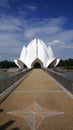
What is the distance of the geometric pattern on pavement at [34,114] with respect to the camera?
6.15m

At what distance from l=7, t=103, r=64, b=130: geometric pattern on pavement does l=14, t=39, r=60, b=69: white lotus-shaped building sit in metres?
66.5

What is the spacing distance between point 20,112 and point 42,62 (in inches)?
2660

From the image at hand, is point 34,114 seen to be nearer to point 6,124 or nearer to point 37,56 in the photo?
point 6,124

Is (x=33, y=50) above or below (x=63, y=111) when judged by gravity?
above

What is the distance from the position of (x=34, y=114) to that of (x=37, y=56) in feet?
224

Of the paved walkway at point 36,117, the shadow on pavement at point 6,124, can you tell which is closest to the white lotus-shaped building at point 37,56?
the paved walkway at point 36,117

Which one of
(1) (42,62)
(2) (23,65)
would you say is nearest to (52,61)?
(1) (42,62)

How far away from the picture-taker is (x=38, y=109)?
803 cm

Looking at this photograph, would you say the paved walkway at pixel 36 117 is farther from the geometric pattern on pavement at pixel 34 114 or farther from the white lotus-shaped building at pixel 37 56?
the white lotus-shaped building at pixel 37 56

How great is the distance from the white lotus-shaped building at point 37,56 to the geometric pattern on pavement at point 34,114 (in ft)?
218

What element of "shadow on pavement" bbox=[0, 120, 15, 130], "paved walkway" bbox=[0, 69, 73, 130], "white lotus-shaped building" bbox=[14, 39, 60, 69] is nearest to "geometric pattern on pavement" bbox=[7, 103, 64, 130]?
"paved walkway" bbox=[0, 69, 73, 130]

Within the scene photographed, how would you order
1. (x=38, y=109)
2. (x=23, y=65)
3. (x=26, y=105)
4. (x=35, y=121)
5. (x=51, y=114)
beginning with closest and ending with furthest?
(x=35, y=121) → (x=51, y=114) → (x=38, y=109) → (x=26, y=105) → (x=23, y=65)

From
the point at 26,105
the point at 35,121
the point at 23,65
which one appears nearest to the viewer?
the point at 35,121

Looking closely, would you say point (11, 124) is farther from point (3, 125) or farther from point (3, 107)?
point (3, 107)
